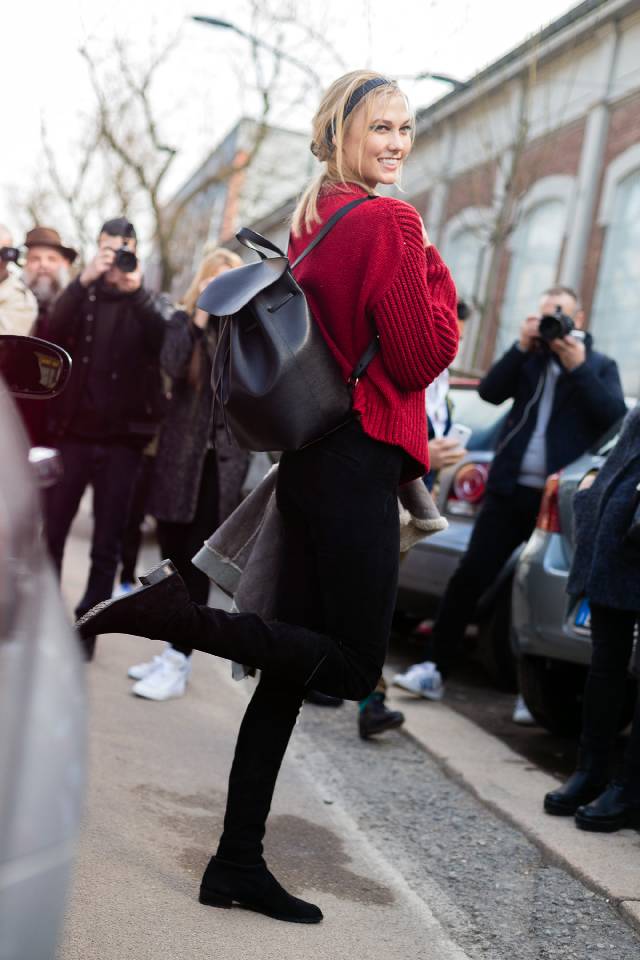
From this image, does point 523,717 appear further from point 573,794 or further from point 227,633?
point 227,633

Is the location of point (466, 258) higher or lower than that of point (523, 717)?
higher

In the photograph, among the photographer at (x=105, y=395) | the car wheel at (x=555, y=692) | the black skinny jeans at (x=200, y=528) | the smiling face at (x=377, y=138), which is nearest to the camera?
the smiling face at (x=377, y=138)

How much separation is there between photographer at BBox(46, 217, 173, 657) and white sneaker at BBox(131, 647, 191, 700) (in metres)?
0.50

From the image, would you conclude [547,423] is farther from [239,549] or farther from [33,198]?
[33,198]

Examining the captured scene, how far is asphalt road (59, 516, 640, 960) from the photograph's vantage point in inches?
122

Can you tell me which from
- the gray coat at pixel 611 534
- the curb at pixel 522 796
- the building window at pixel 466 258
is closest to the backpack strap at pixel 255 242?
the gray coat at pixel 611 534

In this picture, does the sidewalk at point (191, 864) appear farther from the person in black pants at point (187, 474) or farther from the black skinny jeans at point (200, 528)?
the black skinny jeans at point (200, 528)

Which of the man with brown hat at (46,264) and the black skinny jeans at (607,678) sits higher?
the man with brown hat at (46,264)

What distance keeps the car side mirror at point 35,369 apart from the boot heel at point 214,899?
1.32 meters

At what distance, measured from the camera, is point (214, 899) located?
322 cm

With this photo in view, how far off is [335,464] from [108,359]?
309cm

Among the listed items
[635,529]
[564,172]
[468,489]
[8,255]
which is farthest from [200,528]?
[564,172]

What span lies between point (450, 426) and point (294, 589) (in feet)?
6.99

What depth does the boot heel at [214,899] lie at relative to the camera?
3219 mm
